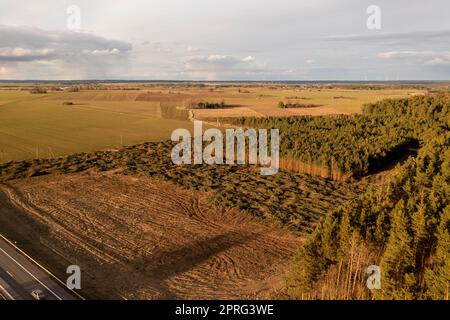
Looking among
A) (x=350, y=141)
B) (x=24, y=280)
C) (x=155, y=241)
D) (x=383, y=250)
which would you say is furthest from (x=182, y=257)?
(x=350, y=141)

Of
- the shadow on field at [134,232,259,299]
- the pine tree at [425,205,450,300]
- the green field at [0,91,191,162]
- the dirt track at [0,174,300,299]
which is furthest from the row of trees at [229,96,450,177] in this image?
the green field at [0,91,191,162]

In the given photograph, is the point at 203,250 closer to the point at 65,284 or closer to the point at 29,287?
the point at 65,284

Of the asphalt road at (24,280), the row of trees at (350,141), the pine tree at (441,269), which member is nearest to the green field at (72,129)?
the row of trees at (350,141)

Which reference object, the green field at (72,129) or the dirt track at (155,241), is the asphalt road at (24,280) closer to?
the dirt track at (155,241)

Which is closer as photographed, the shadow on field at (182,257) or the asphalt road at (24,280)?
the asphalt road at (24,280)

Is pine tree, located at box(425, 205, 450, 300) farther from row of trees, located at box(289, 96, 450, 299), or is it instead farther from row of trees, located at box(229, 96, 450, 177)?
row of trees, located at box(229, 96, 450, 177)

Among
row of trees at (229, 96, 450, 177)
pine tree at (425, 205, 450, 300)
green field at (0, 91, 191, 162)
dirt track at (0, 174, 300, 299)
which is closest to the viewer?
pine tree at (425, 205, 450, 300)
